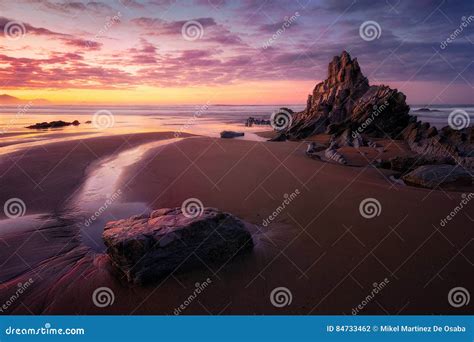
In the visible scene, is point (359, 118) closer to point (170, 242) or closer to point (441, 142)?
point (441, 142)

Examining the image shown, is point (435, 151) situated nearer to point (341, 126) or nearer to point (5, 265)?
point (341, 126)

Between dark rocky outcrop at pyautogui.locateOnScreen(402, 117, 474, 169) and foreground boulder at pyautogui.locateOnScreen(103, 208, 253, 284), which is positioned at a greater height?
dark rocky outcrop at pyautogui.locateOnScreen(402, 117, 474, 169)

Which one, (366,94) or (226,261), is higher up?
(366,94)

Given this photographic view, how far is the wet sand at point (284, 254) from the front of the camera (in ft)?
14.6

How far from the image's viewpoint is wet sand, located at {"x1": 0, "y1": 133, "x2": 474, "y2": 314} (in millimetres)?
4465

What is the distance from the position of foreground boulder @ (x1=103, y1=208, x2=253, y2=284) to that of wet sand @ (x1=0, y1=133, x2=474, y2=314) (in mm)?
199

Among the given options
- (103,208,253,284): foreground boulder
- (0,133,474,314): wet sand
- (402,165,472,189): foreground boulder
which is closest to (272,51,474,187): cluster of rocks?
(402,165,472,189): foreground boulder

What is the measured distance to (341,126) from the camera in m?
23.2

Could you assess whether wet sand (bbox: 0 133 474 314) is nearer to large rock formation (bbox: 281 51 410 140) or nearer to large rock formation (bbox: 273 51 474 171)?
large rock formation (bbox: 273 51 474 171)

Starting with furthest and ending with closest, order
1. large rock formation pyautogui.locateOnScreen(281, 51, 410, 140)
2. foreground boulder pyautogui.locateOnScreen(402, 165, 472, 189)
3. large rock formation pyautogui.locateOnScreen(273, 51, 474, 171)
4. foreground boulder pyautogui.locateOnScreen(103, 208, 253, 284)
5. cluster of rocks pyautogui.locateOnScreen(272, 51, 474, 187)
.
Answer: large rock formation pyautogui.locateOnScreen(281, 51, 410, 140), large rock formation pyautogui.locateOnScreen(273, 51, 474, 171), cluster of rocks pyautogui.locateOnScreen(272, 51, 474, 187), foreground boulder pyautogui.locateOnScreen(402, 165, 472, 189), foreground boulder pyautogui.locateOnScreen(103, 208, 253, 284)

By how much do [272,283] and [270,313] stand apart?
0.53 metres

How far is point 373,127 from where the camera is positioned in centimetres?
2245

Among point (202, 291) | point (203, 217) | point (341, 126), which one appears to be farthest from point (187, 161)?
point (341, 126)

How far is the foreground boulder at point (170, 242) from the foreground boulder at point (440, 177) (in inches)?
258
